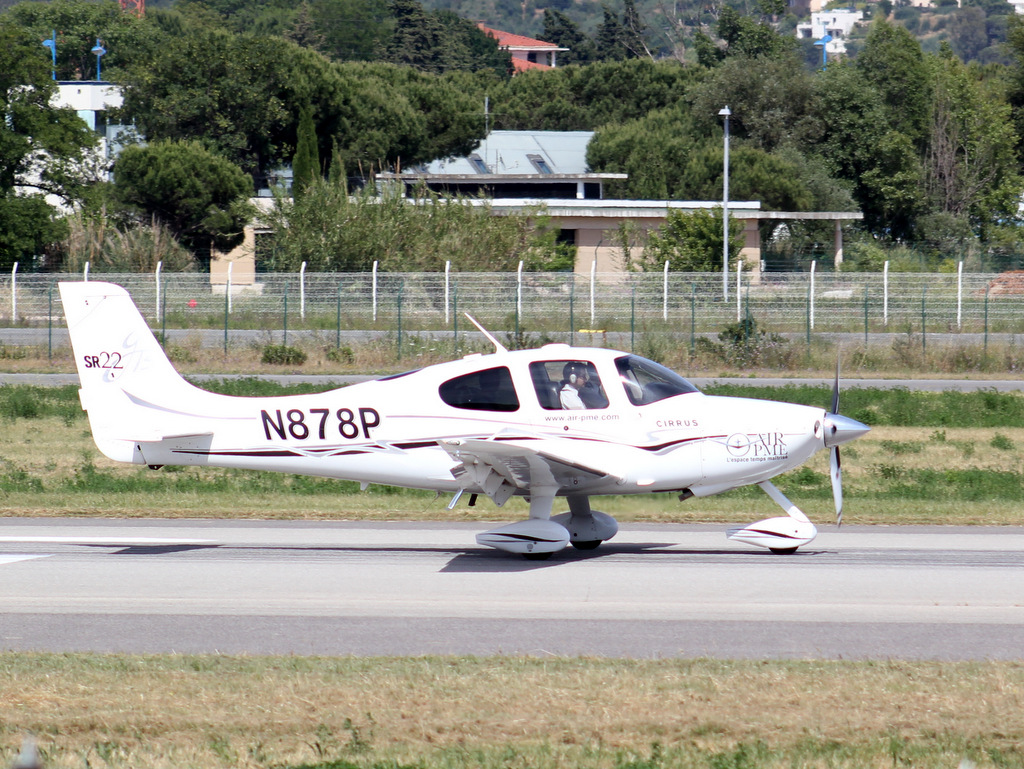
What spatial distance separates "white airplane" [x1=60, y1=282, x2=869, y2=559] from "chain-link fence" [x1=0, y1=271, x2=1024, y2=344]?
1984cm

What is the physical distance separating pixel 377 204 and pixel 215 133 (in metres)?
19.8

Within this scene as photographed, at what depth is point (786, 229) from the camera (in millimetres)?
59656

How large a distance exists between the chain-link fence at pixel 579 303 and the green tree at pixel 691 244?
29.2ft

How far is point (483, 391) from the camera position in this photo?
39.4 ft

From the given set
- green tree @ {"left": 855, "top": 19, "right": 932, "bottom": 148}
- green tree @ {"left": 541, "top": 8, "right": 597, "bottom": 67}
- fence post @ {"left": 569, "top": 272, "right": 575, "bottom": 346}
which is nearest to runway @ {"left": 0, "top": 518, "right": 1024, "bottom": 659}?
fence post @ {"left": 569, "top": 272, "right": 575, "bottom": 346}

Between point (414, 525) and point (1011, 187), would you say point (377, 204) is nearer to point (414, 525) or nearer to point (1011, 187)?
point (414, 525)

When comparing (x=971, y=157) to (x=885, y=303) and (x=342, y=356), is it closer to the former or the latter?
(x=885, y=303)

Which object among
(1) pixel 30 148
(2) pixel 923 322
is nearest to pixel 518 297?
(2) pixel 923 322

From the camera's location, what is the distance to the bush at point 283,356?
31.3m

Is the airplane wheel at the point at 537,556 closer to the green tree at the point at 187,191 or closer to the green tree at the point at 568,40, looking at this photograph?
the green tree at the point at 187,191

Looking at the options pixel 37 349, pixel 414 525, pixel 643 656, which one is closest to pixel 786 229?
pixel 37 349

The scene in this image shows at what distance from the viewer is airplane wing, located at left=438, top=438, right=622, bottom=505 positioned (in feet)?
36.7

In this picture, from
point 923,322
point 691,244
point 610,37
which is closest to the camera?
point 923,322

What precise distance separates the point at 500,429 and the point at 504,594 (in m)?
1.96
